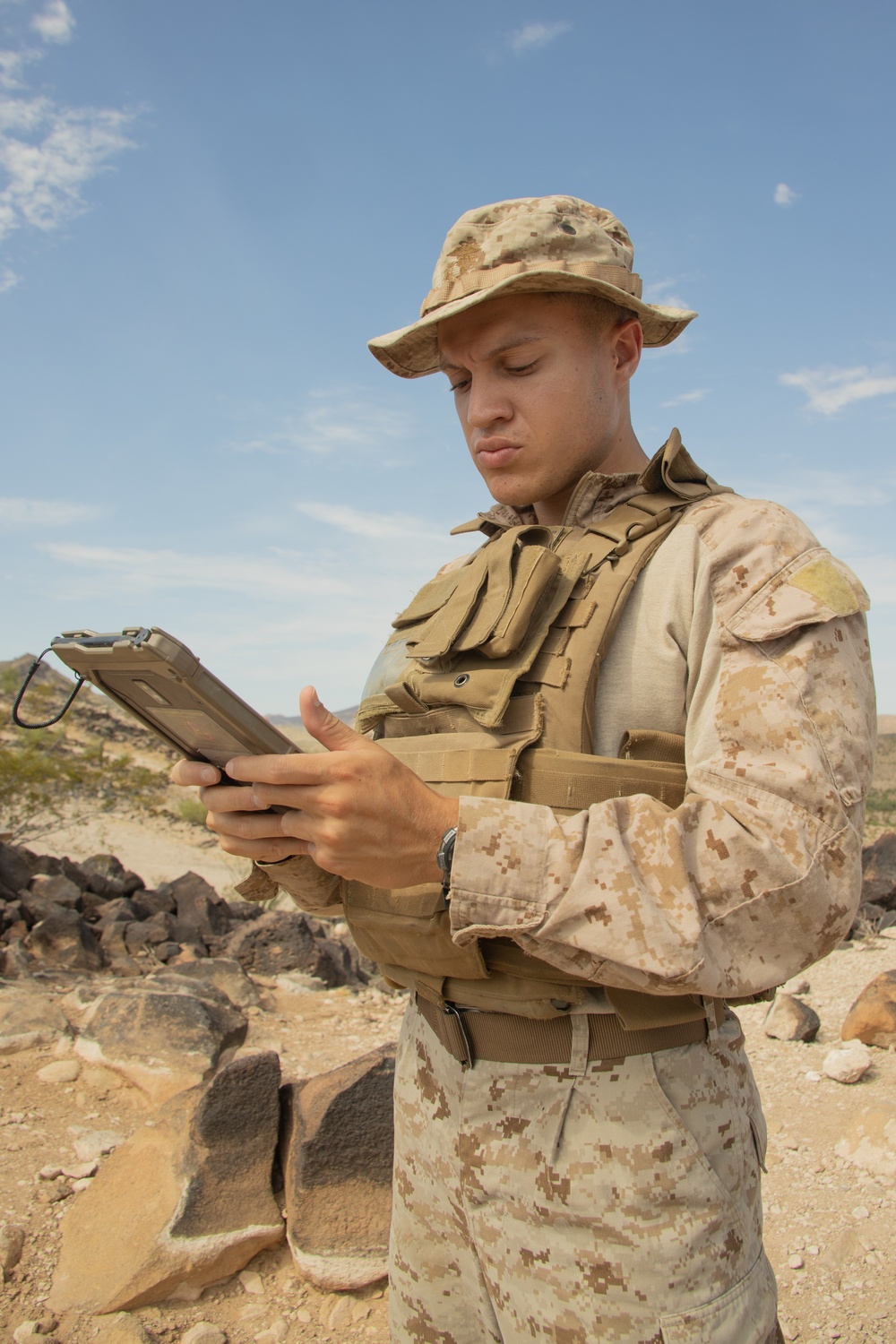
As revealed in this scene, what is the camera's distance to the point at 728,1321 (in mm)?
1436

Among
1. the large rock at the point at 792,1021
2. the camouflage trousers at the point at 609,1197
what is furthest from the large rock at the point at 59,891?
the camouflage trousers at the point at 609,1197

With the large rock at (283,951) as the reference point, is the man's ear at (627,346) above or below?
above

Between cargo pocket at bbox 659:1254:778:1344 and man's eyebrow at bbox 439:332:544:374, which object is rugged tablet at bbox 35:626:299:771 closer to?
man's eyebrow at bbox 439:332:544:374

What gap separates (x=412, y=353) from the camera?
2318 mm

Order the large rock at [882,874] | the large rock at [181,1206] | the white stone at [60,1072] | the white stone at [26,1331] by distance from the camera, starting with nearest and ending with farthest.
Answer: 1. the white stone at [26,1331]
2. the large rock at [181,1206]
3. the white stone at [60,1072]
4. the large rock at [882,874]

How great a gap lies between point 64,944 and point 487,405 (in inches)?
239

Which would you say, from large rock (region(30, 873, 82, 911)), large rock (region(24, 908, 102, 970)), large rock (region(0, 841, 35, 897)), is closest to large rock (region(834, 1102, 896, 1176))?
large rock (region(24, 908, 102, 970))

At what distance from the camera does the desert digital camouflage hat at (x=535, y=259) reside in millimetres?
1823

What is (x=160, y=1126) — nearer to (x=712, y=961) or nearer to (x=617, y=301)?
(x=712, y=961)

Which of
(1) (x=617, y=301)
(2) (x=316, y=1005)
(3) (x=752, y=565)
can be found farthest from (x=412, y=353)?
(2) (x=316, y=1005)

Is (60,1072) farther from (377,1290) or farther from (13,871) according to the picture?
(13,871)

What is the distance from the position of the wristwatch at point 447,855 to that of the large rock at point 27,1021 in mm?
4057

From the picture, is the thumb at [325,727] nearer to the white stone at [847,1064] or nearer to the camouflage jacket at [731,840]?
the camouflage jacket at [731,840]

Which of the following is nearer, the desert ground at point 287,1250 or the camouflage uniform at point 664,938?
Answer: the camouflage uniform at point 664,938
